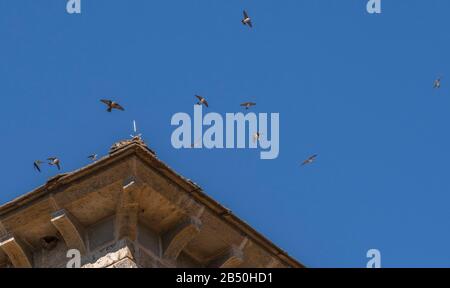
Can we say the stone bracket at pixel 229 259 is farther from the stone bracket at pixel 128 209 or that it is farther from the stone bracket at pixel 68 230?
the stone bracket at pixel 68 230

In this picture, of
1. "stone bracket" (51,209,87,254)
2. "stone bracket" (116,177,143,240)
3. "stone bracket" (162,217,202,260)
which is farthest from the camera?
"stone bracket" (162,217,202,260)

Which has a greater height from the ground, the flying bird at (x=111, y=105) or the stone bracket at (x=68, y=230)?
the flying bird at (x=111, y=105)

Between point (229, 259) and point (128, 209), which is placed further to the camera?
point (229, 259)

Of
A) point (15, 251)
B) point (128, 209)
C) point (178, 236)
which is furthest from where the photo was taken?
point (178, 236)

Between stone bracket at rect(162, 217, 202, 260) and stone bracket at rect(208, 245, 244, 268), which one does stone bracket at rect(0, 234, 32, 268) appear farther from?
stone bracket at rect(208, 245, 244, 268)

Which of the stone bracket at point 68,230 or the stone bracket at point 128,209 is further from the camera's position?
the stone bracket at point 68,230

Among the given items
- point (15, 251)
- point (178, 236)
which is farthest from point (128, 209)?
point (15, 251)

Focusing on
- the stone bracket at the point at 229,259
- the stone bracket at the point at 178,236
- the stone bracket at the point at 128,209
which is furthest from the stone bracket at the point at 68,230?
the stone bracket at the point at 229,259

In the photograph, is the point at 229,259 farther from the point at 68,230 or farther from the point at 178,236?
the point at 68,230

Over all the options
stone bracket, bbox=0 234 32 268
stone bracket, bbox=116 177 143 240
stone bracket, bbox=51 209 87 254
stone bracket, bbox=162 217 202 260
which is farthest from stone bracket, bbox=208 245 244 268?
stone bracket, bbox=0 234 32 268

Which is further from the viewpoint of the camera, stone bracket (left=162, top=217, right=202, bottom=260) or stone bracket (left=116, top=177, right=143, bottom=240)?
stone bracket (left=162, top=217, right=202, bottom=260)

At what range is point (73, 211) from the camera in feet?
60.1
